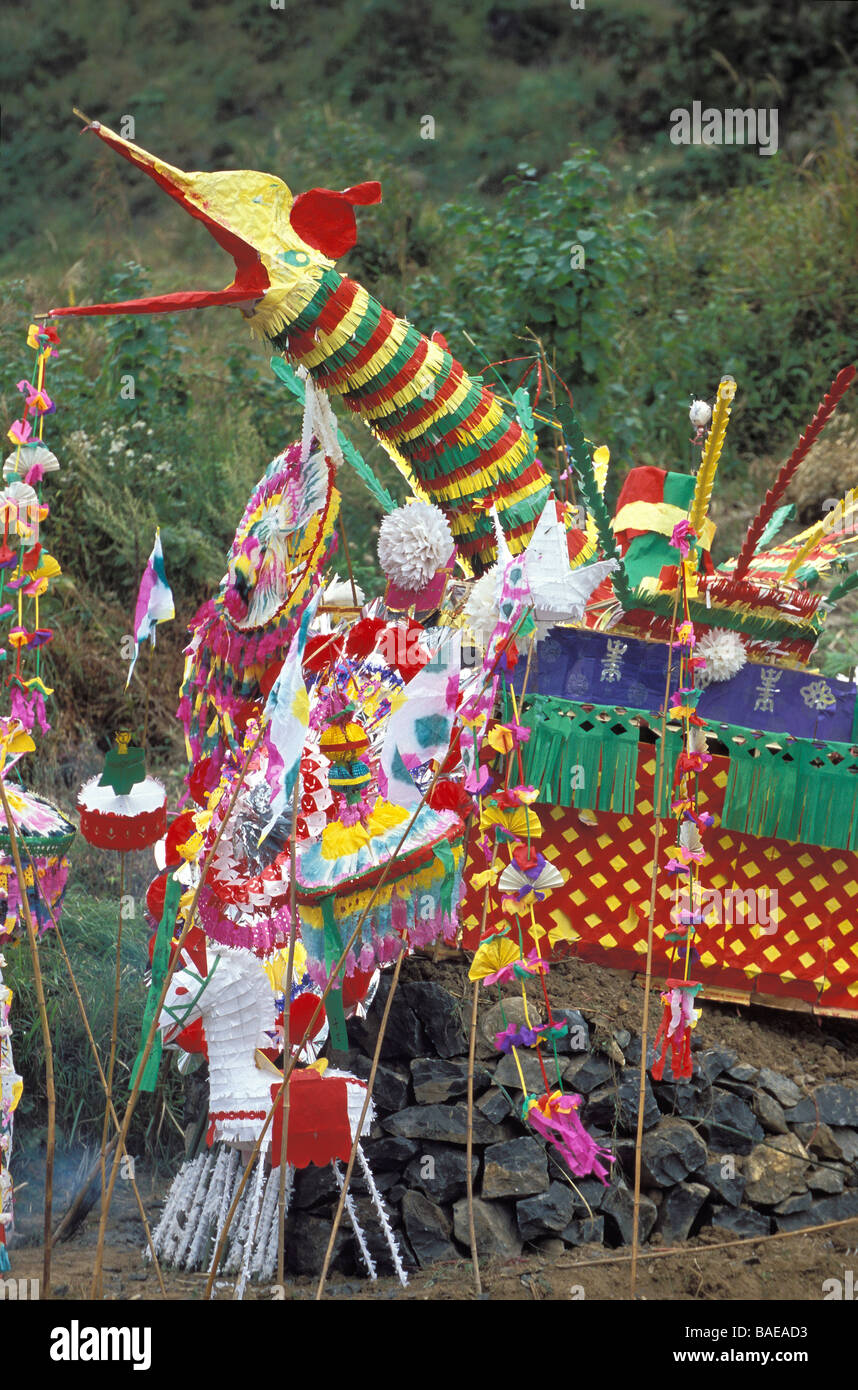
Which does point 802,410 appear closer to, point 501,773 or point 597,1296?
point 501,773

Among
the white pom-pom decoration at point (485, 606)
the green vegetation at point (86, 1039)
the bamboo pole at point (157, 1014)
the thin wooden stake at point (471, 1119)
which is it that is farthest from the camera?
the green vegetation at point (86, 1039)

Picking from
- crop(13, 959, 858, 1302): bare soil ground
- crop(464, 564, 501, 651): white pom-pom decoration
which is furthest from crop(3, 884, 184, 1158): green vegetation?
crop(464, 564, 501, 651): white pom-pom decoration

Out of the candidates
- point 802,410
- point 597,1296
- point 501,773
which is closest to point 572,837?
point 501,773

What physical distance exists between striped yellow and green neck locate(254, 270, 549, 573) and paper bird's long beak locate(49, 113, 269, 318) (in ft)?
0.34

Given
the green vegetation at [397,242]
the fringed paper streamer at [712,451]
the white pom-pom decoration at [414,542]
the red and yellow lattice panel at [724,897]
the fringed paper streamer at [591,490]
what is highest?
the green vegetation at [397,242]

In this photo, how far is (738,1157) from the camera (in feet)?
12.7

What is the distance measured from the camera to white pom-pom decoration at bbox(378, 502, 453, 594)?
304cm

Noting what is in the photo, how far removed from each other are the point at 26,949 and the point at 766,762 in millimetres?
2311

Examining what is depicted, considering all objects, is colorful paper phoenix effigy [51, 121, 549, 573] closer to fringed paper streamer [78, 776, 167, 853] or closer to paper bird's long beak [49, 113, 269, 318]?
paper bird's long beak [49, 113, 269, 318]

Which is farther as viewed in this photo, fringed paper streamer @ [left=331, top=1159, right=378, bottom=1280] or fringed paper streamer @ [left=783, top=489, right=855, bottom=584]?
fringed paper streamer @ [left=783, top=489, right=855, bottom=584]

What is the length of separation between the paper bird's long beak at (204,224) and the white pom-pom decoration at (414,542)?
651 millimetres

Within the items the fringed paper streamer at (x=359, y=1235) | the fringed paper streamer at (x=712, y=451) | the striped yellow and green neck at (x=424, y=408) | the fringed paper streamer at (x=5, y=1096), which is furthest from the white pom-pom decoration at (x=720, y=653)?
the fringed paper streamer at (x=5, y=1096)

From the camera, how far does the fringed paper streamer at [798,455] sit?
3.18m

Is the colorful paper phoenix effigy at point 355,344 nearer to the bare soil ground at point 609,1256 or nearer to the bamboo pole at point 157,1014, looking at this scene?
the bamboo pole at point 157,1014
